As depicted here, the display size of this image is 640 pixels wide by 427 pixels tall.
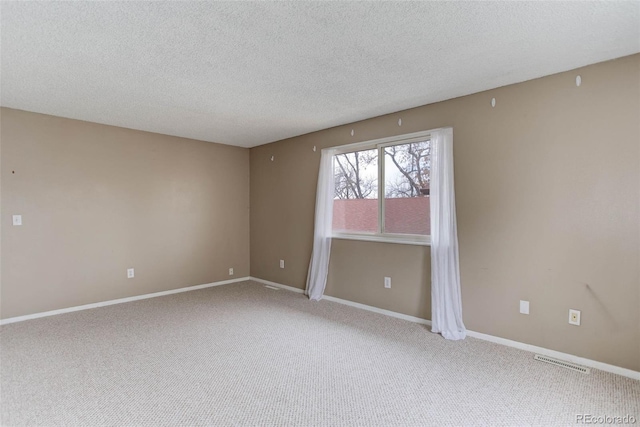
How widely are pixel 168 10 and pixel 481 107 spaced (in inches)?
109

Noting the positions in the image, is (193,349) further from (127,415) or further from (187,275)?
(187,275)

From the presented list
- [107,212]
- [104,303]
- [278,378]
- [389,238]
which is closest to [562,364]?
[389,238]

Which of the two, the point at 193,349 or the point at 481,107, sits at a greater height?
the point at 481,107

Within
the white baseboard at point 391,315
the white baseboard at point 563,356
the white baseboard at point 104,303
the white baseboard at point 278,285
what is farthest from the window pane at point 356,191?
the white baseboard at point 104,303

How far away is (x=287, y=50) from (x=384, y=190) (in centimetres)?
215

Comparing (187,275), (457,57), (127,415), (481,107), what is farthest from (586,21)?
(187,275)

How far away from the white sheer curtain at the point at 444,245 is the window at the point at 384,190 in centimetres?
21

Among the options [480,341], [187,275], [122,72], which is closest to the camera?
[122,72]

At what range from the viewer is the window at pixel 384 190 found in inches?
142

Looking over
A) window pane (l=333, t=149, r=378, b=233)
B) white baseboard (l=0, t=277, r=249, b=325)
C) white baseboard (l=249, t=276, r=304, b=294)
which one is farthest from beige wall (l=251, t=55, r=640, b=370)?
white baseboard (l=0, t=277, r=249, b=325)

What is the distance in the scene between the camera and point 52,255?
3795 millimetres

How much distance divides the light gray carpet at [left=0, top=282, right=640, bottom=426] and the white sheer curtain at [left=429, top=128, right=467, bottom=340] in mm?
230

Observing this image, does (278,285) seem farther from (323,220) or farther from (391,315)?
(391,315)

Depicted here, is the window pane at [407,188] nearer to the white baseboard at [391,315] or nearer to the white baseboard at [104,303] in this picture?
the white baseboard at [391,315]
